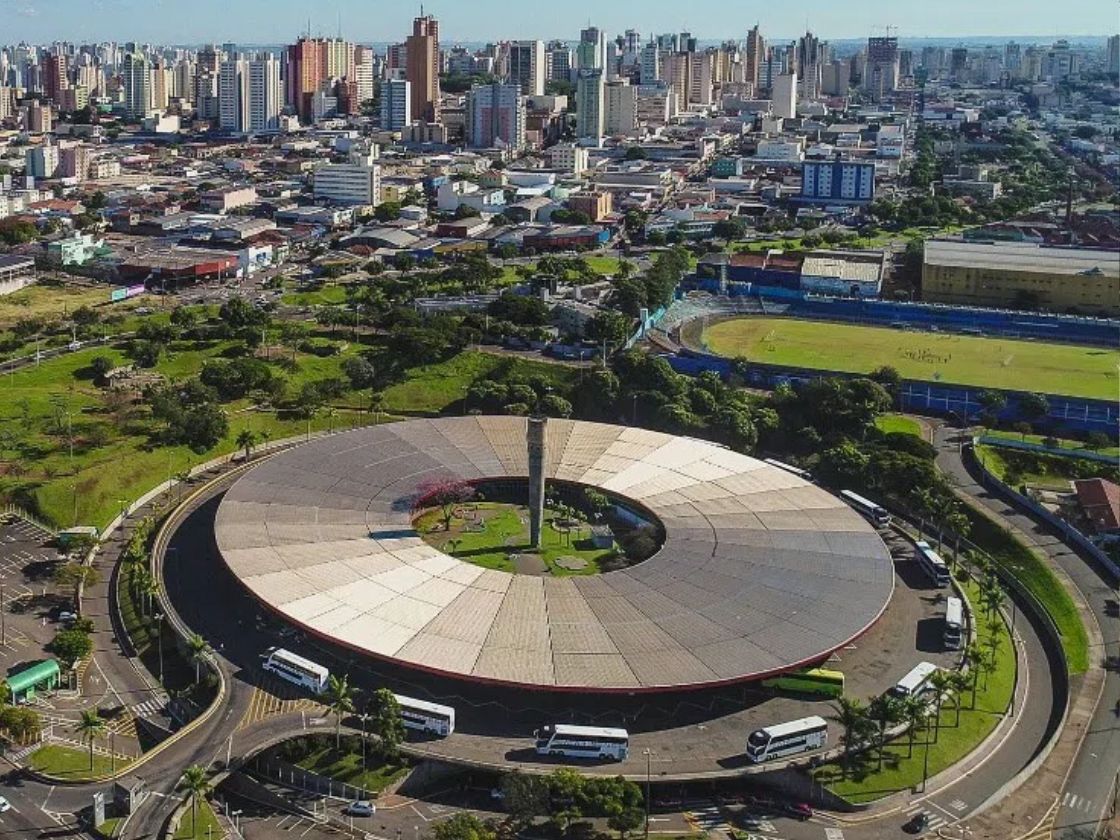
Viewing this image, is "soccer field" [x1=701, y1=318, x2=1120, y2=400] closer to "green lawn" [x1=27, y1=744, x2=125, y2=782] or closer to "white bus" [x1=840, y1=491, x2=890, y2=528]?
"white bus" [x1=840, y1=491, x2=890, y2=528]

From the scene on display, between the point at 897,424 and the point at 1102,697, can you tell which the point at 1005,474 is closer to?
the point at 897,424

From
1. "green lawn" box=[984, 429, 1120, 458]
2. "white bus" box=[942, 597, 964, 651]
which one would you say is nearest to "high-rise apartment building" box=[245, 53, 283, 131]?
"green lawn" box=[984, 429, 1120, 458]

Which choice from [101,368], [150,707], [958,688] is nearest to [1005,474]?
[958,688]

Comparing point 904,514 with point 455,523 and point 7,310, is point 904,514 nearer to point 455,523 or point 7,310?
point 455,523

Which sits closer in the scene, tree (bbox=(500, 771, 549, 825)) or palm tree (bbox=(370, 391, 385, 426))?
tree (bbox=(500, 771, 549, 825))

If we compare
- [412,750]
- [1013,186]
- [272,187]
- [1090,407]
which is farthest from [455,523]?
[1013,186]
